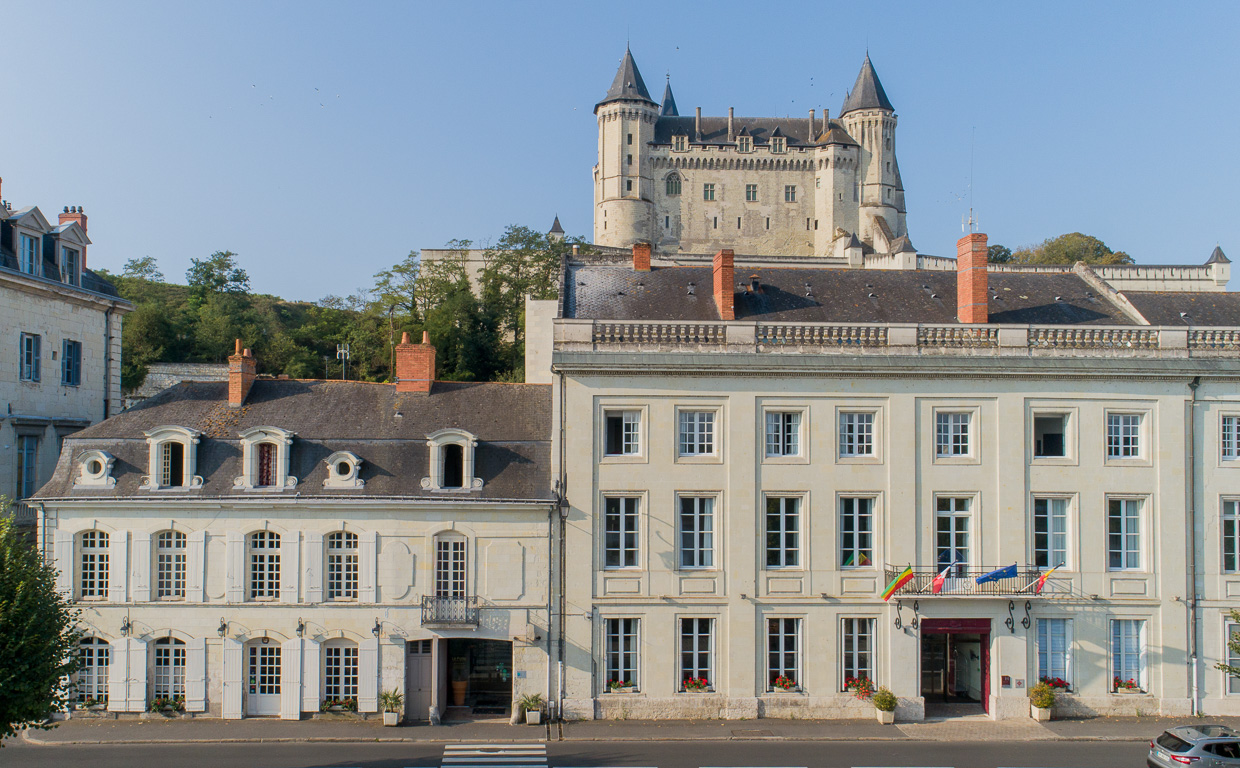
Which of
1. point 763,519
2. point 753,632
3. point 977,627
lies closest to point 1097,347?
point 977,627

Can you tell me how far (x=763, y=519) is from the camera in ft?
82.5

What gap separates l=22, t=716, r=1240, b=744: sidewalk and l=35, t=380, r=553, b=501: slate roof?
5522 mm

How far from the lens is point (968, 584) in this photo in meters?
24.9

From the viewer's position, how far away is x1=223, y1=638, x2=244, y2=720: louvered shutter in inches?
965

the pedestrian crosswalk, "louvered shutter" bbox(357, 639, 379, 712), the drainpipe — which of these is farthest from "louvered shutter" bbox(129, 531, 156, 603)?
the drainpipe

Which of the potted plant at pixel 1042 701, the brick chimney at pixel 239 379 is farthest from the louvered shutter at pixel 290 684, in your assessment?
the potted plant at pixel 1042 701

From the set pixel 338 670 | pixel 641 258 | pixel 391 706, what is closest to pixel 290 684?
pixel 338 670

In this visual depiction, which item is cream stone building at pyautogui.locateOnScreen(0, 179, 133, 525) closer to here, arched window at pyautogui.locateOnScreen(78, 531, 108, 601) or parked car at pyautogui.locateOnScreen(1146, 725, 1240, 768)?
arched window at pyautogui.locateOnScreen(78, 531, 108, 601)

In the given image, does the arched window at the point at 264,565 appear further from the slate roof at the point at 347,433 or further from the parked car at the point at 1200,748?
the parked car at the point at 1200,748

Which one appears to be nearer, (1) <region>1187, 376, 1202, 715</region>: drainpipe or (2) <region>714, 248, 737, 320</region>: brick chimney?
(1) <region>1187, 376, 1202, 715</region>: drainpipe

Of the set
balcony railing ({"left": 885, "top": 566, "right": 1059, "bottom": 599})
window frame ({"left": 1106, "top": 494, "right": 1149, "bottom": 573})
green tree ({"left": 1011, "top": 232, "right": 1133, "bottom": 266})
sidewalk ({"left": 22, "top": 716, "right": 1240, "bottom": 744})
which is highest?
green tree ({"left": 1011, "top": 232, "right": 1133, "bottom": 266})

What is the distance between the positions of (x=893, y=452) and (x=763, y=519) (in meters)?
3.75

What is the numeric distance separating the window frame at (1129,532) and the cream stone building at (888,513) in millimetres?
57

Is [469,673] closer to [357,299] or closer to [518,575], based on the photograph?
[518,575]
